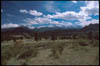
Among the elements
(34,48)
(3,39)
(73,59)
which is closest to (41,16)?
(34,48)

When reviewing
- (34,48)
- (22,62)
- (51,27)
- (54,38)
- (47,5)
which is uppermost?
(47,5)

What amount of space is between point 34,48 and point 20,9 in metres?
1.44

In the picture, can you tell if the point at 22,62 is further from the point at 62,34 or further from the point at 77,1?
the point at 77,1

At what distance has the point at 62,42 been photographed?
17.6 ft

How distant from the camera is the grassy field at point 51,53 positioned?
17.0 feet

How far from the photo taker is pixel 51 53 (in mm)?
5273

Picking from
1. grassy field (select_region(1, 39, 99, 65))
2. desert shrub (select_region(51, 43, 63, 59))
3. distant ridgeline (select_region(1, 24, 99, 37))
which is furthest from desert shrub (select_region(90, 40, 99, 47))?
desert shrub (select_region(51, 43, 63, 59))

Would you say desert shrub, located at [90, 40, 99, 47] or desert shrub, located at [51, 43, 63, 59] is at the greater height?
desert shrub, located at [90, 40, 99, 47]

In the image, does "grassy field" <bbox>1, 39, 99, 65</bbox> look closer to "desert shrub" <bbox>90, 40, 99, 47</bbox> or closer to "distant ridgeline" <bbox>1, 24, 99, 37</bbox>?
"desert shrub" <bbox>90, 40, 99, 47</bbox>

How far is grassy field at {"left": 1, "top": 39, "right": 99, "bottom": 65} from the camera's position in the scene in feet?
17.0

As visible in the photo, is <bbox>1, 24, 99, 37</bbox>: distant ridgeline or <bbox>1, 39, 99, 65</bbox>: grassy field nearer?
<bbox>1, 39, 99, 65</bbox>: grassy field

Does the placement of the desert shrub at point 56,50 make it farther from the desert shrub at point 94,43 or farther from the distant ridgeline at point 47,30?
the desert shrub at point 94,43

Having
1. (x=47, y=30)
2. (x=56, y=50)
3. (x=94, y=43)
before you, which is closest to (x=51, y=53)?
(x=56, y=50)

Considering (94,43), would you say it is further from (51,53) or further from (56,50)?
(51,53)
